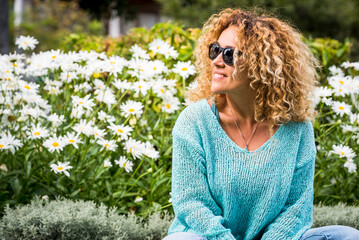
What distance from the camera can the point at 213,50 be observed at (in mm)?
2217

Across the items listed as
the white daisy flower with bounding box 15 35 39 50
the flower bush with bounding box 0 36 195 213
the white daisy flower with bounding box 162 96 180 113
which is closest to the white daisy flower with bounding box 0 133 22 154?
the flower bush with bounding box 0 36 195 213

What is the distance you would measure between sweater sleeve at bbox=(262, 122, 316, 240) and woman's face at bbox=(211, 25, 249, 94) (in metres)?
0.39

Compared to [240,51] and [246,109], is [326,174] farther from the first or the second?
[240,51]

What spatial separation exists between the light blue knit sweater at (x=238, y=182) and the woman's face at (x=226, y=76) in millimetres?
144

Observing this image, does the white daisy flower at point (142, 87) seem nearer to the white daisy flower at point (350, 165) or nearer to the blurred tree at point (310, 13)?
the white daisy flower at point (350, 165)

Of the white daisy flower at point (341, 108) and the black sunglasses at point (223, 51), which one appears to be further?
the white daisy flower at point (341, 108)

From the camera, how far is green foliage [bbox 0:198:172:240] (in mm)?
2311

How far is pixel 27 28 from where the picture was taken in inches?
547

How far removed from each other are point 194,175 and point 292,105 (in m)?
0.56

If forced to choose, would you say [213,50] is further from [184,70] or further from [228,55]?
[184,70]

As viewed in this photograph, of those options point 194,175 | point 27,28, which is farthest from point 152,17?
point 194,175

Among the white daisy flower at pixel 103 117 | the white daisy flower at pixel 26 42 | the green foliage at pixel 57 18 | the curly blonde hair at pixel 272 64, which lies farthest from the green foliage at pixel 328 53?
the green foliage at pixel 57 18

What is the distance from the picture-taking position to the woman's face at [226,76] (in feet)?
7.06

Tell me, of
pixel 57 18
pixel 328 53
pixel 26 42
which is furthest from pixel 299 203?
pixel 57 18
